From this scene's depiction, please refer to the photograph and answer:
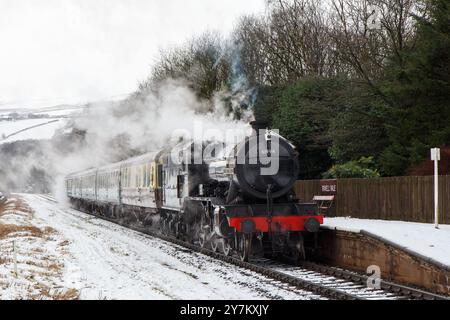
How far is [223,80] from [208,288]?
2991 centimetres

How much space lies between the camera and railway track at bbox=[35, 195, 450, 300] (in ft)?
34.8

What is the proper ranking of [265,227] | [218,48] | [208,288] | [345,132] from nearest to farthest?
[208,288], [265,227], [345,132], [218,48]

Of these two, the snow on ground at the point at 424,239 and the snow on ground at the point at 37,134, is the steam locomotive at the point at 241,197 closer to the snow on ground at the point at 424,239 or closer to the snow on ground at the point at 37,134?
the snow on ground at the point at 424,239

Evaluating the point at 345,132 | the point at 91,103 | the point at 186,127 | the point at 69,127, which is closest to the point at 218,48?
the point at 91,103

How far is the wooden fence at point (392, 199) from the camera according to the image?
1964 centimetres

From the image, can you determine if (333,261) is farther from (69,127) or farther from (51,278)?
(69,127)

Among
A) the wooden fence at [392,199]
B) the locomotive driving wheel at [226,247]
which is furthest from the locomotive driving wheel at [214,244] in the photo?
the wooden fence at [392,199]

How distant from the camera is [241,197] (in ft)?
52.6

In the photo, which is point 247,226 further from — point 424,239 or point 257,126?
point 424,239

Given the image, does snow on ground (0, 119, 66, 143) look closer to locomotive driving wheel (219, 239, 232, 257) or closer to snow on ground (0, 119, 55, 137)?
snow on ground (0, 119, 55, 137)

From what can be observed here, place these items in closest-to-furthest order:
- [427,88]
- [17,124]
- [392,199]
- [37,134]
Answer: [392,199]
[427,88]
[37,134]
[17,124]

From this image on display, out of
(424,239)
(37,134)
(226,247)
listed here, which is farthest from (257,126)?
(37,134)

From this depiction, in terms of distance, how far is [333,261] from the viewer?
15688mm

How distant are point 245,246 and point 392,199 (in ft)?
26.5
